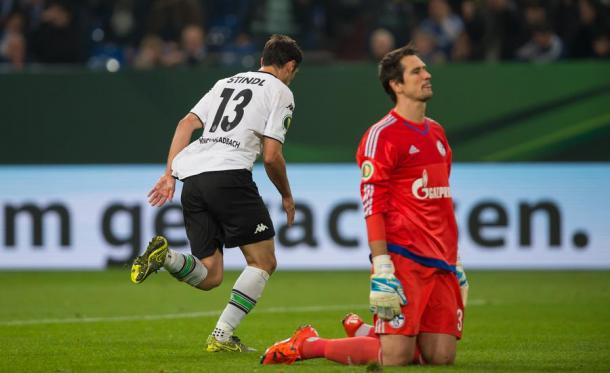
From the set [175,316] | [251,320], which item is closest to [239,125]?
[251,320]

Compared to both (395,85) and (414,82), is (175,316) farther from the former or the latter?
(414,82)

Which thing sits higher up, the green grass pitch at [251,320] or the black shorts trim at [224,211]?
the black shorts trim at [224,211]

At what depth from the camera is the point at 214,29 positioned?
1792 cm

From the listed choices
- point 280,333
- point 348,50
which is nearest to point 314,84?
point 348,50

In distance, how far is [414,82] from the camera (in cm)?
752

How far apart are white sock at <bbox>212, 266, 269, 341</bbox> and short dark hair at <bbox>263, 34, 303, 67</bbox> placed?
1.58m

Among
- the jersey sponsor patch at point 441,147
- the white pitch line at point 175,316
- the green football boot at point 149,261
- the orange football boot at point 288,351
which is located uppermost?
the jersey sponsor patch at point 441,147

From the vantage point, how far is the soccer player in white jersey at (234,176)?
8.58 metres

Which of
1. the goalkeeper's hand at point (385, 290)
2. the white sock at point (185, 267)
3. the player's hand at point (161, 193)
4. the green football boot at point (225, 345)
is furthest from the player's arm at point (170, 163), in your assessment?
the goalkeeper's hand at point (385, 290)

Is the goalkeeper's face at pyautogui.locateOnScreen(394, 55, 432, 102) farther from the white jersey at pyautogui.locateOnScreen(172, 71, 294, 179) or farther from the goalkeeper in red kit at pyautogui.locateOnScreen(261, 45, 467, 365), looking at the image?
the white jersey at pyautogui.locateOnScreen(172, 71, 294, 179)

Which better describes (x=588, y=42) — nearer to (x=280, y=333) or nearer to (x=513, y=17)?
(x=513, y=17)

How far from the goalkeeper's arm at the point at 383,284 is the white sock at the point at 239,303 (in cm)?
167

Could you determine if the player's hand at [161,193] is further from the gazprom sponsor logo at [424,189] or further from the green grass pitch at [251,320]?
the gazprom sponsor logo at [424,189]

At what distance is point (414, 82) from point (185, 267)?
2.21 m
